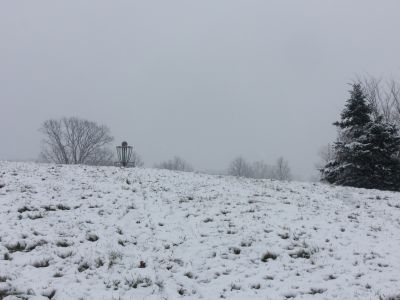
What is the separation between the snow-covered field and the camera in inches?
265

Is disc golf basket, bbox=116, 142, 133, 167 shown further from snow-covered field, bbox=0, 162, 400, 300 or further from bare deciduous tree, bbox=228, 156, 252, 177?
bare deciduous tree, bbox=228, 156, 252, 177

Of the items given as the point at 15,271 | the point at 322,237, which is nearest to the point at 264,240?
the point at 322,237

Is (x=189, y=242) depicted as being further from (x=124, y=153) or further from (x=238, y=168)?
(x=238, y=168)

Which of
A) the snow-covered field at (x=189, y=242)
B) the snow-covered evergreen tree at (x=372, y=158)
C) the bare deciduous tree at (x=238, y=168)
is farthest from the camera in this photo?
the bare deciduous tree at (x=238, y=168)

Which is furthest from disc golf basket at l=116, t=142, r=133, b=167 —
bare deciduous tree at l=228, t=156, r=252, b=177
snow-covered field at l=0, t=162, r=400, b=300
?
bare deciduous tree at l=228, t=156, r=252, b=177

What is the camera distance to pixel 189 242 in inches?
356

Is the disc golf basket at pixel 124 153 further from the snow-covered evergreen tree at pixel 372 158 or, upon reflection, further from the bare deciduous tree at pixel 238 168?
the bare deciduous tree at pixel 238 168

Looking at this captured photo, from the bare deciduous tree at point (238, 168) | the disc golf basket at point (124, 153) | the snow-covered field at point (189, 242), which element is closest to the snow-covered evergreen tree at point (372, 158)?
the snow-covered field at point (189, 242)

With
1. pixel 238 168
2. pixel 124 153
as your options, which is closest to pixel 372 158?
pixel 124 153

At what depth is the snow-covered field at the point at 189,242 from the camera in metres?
6.73

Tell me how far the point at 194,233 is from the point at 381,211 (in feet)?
22.6

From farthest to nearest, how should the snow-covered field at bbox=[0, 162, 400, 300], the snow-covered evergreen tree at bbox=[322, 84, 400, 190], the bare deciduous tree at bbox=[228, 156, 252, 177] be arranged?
the bare deciduous tree at bbox=[228, 156, 252, 177] → the snow-covered evergreen tree at bbox=[322, 84, 400, 190] → the snow-covered field at bbox=[0, 162, 400, 300]

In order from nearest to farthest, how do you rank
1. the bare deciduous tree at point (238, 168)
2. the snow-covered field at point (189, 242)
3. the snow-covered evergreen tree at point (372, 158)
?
the snow-covered field at point (189, 242), the snow-covered evergreen tree at point (372, 158), the bare deciduous tree at point (238, 168)

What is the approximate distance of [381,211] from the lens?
12.5 m
